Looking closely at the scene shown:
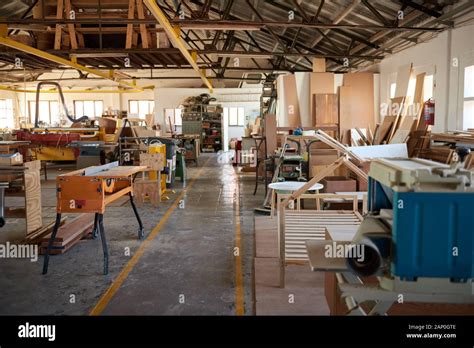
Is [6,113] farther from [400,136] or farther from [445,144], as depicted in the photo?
[445,144]

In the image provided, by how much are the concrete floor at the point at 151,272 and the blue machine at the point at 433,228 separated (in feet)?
5.99

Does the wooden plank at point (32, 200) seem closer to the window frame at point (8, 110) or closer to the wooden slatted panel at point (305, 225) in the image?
the wooden slatted panel at point (305, 225)

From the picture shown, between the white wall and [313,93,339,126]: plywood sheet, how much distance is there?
9.61ft

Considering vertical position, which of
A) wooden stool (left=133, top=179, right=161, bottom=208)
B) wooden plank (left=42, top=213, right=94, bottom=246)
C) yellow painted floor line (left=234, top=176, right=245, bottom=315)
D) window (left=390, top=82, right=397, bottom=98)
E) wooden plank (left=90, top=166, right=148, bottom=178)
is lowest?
yellow painted floor line (left=234, top=176, right=245, bottom=315)

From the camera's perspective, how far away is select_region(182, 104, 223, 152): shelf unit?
1741 centimetres

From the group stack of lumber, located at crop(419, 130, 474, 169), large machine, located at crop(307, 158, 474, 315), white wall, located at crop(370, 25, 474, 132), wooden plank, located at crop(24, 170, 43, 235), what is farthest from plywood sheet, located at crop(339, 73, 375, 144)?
large machine, located at crop(307, 158, 474, 315)

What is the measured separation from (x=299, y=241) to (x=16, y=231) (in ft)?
12.7

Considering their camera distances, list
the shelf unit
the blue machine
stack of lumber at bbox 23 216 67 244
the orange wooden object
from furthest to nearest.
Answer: the shelf unit < stack of lumber at bbox 23 216 67 244 < the orange wooden object < the blue machine

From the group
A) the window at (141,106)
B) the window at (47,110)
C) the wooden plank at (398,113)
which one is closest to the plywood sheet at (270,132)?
the wooden plank at (398,113)

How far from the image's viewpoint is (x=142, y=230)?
5.22m

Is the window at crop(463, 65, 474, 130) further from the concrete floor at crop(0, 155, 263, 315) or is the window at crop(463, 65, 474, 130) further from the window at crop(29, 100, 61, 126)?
the window at crop(29, 100, 61, 126)

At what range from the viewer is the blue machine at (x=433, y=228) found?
1.61 metres
